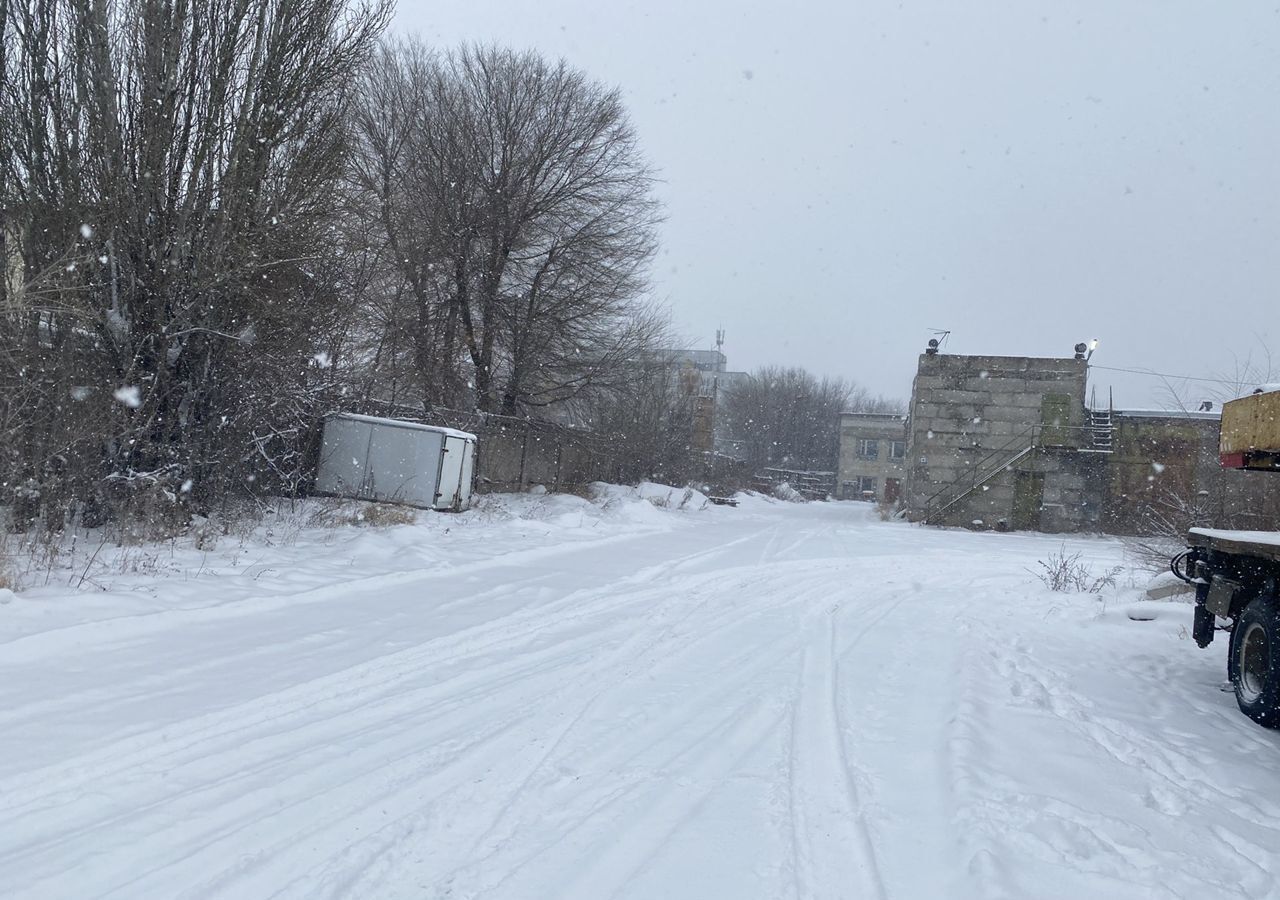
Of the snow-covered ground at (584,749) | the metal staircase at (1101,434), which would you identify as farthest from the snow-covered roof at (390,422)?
the metal staircase at (1101,434)

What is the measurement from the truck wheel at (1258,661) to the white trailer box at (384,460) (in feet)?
40.8

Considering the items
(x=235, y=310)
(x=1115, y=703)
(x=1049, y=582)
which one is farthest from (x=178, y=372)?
(x=1049, y=582)

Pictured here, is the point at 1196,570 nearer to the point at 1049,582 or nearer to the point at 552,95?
the point at 1049,582

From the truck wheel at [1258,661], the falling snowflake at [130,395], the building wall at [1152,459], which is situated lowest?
the truck wheel at [1258,661]

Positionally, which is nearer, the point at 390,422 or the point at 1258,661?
the point at 1258,661

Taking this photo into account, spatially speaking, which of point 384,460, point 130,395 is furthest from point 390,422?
point 130,395

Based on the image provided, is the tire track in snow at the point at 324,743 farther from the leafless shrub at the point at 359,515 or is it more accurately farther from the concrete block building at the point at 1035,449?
the concrete block building at the point at 1035,449

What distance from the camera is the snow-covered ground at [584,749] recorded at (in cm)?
346

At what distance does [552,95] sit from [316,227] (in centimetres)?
1666

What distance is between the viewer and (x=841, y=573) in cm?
1395

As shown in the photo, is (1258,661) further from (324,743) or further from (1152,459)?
(1152,459)

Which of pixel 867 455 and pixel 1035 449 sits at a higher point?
pixel 867 455

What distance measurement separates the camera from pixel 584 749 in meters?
4.77

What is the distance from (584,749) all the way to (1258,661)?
5.09 m
